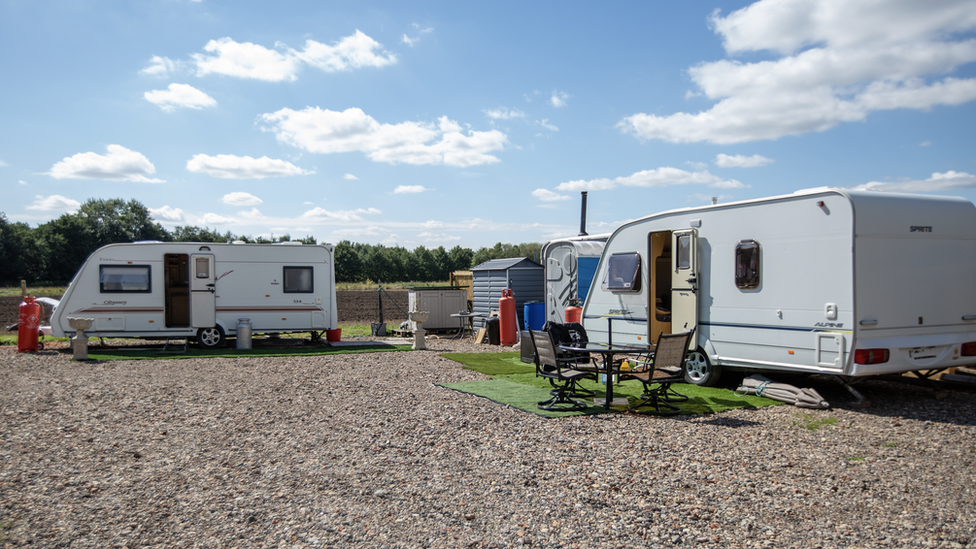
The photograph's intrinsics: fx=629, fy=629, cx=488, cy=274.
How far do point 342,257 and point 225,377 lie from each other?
46366mm

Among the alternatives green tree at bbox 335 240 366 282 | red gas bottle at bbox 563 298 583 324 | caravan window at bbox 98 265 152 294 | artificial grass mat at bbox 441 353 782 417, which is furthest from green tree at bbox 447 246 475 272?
Answer: artificial grass mat at bbox 441 353 782 417

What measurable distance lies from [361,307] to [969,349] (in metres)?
20.3

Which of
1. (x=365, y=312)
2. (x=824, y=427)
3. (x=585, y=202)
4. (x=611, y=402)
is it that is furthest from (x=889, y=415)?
(x=365, y=312)

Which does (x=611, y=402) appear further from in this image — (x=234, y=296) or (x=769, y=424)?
(x=234, y=296)

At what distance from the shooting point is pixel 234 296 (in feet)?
48.2

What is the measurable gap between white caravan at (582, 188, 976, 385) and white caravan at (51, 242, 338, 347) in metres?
9.59

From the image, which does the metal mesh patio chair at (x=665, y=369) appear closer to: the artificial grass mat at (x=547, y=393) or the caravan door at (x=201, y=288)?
the artificial grass mat at (x=547, y=393)

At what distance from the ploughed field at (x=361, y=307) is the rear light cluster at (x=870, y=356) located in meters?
16.8

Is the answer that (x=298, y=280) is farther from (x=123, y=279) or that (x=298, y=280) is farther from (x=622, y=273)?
(x=622, y=273)

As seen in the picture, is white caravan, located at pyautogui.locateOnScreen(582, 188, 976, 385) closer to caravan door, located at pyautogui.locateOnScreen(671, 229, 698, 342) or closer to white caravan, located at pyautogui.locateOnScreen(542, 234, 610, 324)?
caravan door, located at pyautogui.locateOnScreen(671, 229, 698, 342)

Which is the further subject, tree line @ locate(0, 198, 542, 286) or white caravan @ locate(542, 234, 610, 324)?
tree line @ locate(0, 198, 542, 286)

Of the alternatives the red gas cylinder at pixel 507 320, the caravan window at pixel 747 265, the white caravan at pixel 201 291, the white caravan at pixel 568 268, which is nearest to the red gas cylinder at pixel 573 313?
the white caravan at pixel 568 268

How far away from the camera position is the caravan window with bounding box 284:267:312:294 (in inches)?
589

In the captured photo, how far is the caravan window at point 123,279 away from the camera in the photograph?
45.7ft
